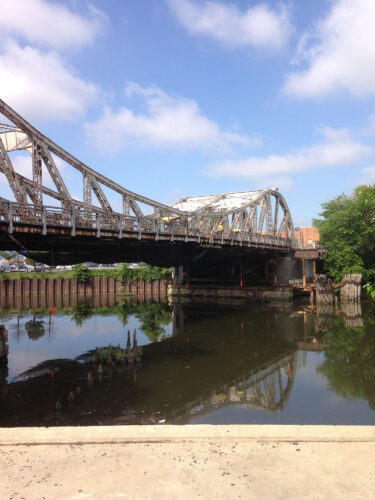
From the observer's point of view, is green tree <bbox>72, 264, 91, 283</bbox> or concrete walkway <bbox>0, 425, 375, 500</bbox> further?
green tree <bbox>72, 264, 91, 283</bbox>

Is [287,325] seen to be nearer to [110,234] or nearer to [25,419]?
[110,234]

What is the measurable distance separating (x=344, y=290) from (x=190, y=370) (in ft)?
111

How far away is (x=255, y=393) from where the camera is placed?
49.5 ft

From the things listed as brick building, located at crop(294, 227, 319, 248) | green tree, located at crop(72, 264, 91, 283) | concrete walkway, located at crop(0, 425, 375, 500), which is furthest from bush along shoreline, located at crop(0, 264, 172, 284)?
concrete walkway, located at crop(0, 425, 375, 500)

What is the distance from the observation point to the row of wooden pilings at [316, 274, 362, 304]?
45125mm

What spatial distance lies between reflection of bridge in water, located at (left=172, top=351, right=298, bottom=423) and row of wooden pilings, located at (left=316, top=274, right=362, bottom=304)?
90.6 feet

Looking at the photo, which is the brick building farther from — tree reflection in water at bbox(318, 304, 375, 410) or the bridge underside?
tree reflection in water at bbox(318, 304, 375, 410)

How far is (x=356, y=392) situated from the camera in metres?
14.7

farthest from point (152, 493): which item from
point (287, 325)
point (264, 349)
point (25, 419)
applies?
point (287, 325)

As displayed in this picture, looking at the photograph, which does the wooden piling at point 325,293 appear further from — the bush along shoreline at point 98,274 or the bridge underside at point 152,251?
the bush along shoreline at point 98,274

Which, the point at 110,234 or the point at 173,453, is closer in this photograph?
the point at 173,453

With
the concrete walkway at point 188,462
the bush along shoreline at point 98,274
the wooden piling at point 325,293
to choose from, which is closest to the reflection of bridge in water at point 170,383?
the concrete walkway at point 188,462

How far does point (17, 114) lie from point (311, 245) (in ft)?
168

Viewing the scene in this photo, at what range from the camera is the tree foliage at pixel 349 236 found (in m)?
48.2
